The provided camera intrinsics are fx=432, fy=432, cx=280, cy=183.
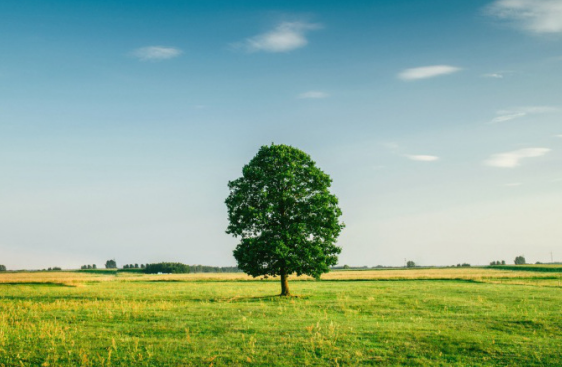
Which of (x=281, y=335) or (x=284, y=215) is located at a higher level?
(x=284, y=215)

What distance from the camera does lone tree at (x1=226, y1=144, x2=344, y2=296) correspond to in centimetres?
4619

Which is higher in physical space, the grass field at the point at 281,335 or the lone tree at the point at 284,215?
the lone tree at the point at 284,215

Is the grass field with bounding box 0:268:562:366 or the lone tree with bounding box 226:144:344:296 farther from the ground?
the lone tree with bounding box 226:144:344:296

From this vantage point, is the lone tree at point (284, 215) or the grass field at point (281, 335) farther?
the lone tree at point (284, 215)

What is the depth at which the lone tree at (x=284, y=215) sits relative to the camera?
46.2 meters

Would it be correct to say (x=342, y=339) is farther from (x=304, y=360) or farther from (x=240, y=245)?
(x=240, y=245)

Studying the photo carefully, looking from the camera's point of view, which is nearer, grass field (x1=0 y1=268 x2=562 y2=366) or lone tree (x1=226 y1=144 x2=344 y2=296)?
grass field (x1=0 y1=268 x2=562 y2=366)

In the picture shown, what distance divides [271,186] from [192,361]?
98.9 feet

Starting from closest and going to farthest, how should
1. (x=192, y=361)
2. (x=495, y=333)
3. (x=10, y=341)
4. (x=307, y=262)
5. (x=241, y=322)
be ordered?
(x=192, y=361), (x=10, y=341), (x=495, y=333), (x=241, y=322), (x=307, y=262)

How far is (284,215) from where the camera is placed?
157 ft

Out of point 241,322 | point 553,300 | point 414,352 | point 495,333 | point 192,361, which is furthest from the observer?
point 553,300

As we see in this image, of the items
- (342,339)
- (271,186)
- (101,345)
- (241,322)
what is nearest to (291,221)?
(271,186)

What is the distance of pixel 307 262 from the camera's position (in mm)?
46344

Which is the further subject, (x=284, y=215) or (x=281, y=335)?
(x=284, y=215)
